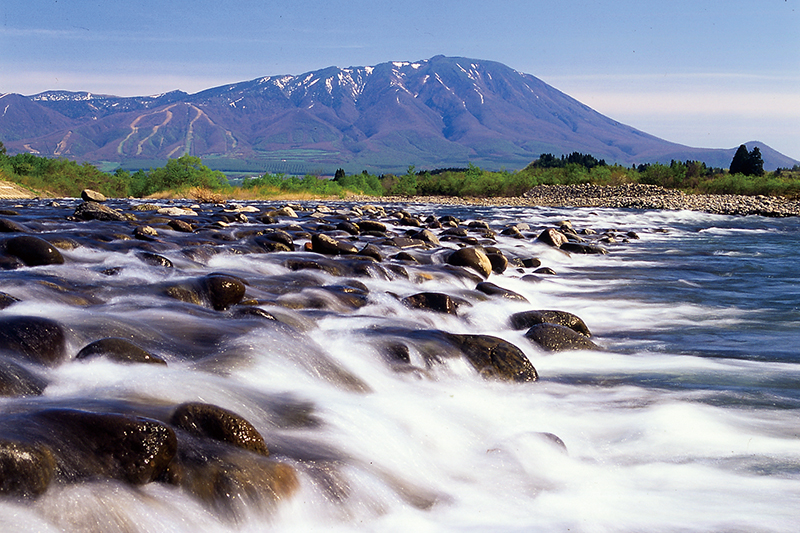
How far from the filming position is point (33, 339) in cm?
510

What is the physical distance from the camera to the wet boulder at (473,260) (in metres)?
12.9

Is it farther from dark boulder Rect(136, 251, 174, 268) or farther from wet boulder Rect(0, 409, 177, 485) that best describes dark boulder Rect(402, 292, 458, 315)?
wet boulder Rect(0, 409, 177, 485)

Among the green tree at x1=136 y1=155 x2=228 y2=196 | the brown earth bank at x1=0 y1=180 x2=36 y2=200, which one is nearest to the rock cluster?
the brown earth bank at x1=0 y1=180 x2=36 y2=200

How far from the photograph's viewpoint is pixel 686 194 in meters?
58.0

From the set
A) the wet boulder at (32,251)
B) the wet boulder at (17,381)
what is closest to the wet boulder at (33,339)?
the wet boulder at (17,381)

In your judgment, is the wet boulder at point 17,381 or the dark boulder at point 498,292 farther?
the dark boulder at point 498,292

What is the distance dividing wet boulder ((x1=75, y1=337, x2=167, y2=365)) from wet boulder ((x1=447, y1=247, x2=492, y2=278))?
8.58 meters

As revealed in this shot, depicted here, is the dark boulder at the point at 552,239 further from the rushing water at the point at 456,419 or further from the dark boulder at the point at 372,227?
the rushing water at the point at 456,419

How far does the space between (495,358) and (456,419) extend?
1.47m

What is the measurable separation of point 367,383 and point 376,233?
14153 millimetres

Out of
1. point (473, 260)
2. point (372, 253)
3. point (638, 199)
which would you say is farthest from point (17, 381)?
point (638, 199)

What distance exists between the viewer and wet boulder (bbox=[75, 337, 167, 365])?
504 centimetres

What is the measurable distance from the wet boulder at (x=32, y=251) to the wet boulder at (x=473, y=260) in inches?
297

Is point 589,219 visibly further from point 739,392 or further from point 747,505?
point 747,505
